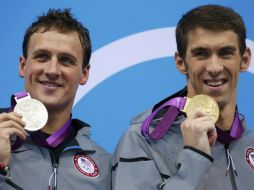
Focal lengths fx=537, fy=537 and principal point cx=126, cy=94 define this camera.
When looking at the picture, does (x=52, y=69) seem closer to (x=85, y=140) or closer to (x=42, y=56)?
(x=42, y=56)

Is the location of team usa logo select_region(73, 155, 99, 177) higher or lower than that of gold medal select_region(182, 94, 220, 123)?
lower

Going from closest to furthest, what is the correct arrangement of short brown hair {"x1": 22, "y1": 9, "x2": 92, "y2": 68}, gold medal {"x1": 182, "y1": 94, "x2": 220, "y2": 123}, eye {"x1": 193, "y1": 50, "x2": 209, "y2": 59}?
1. gold medal {"x1": 182, "y1": 94, "x2": 220, "y2": 123}
2. eye {"x1": 193, "y1": 50, "x2": 209, "y2": 59}
3. short brown hair {"x1": 22, "y1": 9, "x2": 92, "y2": 68}

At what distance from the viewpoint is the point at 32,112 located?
1.87 m

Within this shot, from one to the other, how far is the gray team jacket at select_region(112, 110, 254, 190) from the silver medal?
305 millimetres

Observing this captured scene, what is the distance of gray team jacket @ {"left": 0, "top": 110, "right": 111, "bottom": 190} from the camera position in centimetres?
187

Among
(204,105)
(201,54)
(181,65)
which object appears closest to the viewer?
(204,105)

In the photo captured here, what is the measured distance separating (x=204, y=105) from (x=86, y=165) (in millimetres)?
509

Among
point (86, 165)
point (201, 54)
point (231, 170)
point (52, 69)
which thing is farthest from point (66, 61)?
point (231, 170)

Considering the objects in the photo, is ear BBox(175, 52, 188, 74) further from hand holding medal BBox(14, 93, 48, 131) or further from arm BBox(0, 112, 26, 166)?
arm BBox(0, 112, 26, 166)

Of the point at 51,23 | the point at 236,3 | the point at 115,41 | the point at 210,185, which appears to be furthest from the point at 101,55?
the point at 210,185

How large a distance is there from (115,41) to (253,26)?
723mm

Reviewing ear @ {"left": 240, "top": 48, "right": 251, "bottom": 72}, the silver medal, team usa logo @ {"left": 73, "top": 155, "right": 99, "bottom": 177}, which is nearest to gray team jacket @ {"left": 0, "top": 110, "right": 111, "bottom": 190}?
team usa logo @ {"left": 73, "top": 155, "right": 99, "bottom": 177}

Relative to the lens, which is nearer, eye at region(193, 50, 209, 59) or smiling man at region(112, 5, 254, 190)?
smiling man at region(112, 5, 254, 190)

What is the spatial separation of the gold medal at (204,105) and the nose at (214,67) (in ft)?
0.32
